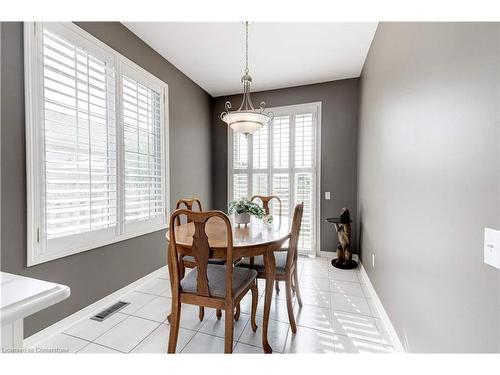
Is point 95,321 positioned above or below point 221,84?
below

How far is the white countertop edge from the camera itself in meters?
0.49

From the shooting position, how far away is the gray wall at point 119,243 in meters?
1.43

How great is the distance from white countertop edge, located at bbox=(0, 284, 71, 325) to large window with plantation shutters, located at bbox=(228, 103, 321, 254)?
3122 mm

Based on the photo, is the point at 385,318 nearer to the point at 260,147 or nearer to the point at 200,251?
the point at 200,251

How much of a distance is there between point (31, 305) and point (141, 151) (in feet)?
7.08

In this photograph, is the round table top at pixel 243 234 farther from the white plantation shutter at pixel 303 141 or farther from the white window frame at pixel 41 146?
the white plantation shutter at pixel 303 141

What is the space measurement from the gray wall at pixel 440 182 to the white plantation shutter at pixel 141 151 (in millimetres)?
2398

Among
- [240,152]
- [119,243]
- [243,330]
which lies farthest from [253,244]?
[240,152]

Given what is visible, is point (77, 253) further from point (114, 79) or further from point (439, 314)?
point (439, 314)

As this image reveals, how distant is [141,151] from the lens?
2.48 meters

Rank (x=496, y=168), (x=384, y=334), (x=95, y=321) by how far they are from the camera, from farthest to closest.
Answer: (x=95, y=321)
(x=384, y=334)
(x=496, y=168)

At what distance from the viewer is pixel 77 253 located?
1833mm
